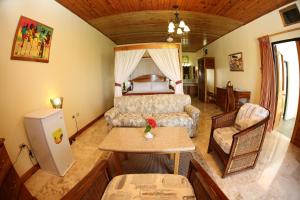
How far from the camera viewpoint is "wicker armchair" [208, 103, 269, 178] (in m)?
1.84

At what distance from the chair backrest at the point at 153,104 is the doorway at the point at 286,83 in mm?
2116

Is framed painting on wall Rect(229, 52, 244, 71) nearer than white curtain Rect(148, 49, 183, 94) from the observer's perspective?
No

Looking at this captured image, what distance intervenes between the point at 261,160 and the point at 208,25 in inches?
146

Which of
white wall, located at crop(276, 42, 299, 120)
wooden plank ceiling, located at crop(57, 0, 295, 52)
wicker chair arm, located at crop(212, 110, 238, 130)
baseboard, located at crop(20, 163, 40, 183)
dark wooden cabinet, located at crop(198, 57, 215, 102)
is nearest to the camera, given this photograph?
baseboard, located at crop(20, 163, 40, 183)

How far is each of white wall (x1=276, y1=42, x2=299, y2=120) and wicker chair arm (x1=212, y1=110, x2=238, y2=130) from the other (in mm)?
2369

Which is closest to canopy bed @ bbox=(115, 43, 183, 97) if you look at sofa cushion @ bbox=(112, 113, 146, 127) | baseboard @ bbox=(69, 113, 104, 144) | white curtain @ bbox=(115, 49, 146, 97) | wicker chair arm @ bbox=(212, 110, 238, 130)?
white curtain @ bbox=(115, 49, 146, 97)

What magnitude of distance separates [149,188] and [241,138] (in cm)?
129

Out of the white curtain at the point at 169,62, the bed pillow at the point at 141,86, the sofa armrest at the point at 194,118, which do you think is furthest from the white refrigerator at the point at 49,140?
the bed pillow at the point at 141,86

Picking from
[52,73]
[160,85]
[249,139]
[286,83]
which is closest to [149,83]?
[160,85]

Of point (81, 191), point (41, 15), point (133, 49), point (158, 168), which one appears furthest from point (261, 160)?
point (41, 15)

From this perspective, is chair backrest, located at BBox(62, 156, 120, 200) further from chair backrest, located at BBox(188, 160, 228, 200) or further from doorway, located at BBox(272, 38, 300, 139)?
doorway, located at BBox(272, 38, 300, 139)

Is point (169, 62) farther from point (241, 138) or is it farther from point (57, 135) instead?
point (57, 135)

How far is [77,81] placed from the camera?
3566 mm

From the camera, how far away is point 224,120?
2.53 m
